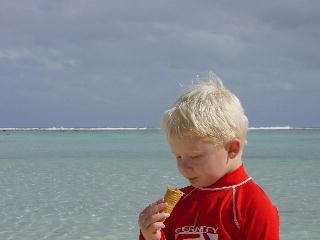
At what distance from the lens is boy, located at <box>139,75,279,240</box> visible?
1637 mm

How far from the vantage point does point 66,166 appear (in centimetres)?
1420

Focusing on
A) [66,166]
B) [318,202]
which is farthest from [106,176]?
[318,202]

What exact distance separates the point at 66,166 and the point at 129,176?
356 cm

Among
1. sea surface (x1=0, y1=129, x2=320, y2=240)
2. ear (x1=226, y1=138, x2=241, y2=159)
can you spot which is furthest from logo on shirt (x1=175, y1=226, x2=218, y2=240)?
sea surface (x1=0, y1=129, x2=320, y2=240)

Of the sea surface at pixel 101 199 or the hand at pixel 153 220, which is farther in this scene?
the sea surface at pixel 101 199

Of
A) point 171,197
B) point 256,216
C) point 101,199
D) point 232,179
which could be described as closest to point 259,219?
point 256,216

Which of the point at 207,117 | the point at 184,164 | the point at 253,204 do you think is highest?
the point at 207,117

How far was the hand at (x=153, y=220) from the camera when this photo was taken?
5.40ft

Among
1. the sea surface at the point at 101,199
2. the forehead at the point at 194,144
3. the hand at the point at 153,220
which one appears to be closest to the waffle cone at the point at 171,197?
the hand at the point at 153,220

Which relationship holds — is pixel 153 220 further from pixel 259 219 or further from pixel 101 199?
pixel 101 199

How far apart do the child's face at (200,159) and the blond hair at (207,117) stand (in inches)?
0.9

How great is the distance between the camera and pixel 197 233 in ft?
5.61

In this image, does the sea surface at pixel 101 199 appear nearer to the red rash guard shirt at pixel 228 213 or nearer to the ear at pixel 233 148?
the red rash guard shirt at pixel 228 213

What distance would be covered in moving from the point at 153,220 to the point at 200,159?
23 centimetres
